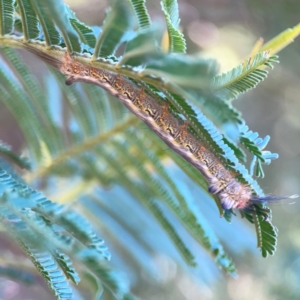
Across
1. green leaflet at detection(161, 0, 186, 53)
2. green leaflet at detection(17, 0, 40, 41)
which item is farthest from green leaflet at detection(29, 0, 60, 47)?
green leaflet at detection(161, 0, 186, 53)

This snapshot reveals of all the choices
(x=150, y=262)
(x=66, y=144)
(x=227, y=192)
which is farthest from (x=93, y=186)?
(x=227, y=192)

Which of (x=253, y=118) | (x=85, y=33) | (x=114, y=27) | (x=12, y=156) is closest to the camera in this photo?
(x=114, y=27)

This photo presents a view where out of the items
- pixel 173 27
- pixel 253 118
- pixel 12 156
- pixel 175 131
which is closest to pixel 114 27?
pixel 173 27

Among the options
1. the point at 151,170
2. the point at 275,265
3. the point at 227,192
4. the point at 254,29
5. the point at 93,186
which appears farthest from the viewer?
the point at 254,29

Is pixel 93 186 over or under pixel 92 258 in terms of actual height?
over

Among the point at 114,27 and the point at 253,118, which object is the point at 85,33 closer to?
the point at 114,27

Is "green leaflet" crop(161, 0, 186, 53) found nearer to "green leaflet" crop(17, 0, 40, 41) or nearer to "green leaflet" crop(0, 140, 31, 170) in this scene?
"green leaflet" crop(17, 0, 40, 41)

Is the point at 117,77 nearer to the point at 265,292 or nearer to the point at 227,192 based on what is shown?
the point at 227,192
